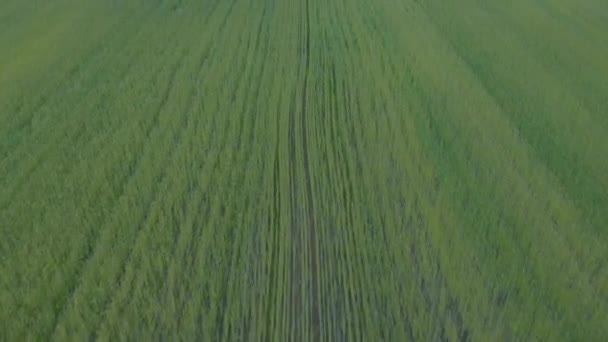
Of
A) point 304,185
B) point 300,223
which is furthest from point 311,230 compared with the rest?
point 304,185

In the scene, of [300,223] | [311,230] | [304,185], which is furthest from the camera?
[304,185]

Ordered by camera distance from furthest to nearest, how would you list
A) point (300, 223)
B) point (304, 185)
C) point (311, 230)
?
point (304, 185), point (300, 223), point (311, 230)

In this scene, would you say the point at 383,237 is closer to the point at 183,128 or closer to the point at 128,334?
the point at 128,334

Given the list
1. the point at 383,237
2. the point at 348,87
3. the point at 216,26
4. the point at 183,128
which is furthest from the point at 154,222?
the point at 216,26

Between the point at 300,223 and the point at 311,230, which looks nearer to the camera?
the point at 311,230

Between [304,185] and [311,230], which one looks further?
[304,185]

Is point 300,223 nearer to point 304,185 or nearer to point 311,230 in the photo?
point 311,230

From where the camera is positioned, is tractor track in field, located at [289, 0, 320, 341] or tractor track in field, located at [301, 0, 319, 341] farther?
tractor track in field, located at [289, 0, 320, 341]

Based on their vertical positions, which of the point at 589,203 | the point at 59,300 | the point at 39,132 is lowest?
the point at 589,203
